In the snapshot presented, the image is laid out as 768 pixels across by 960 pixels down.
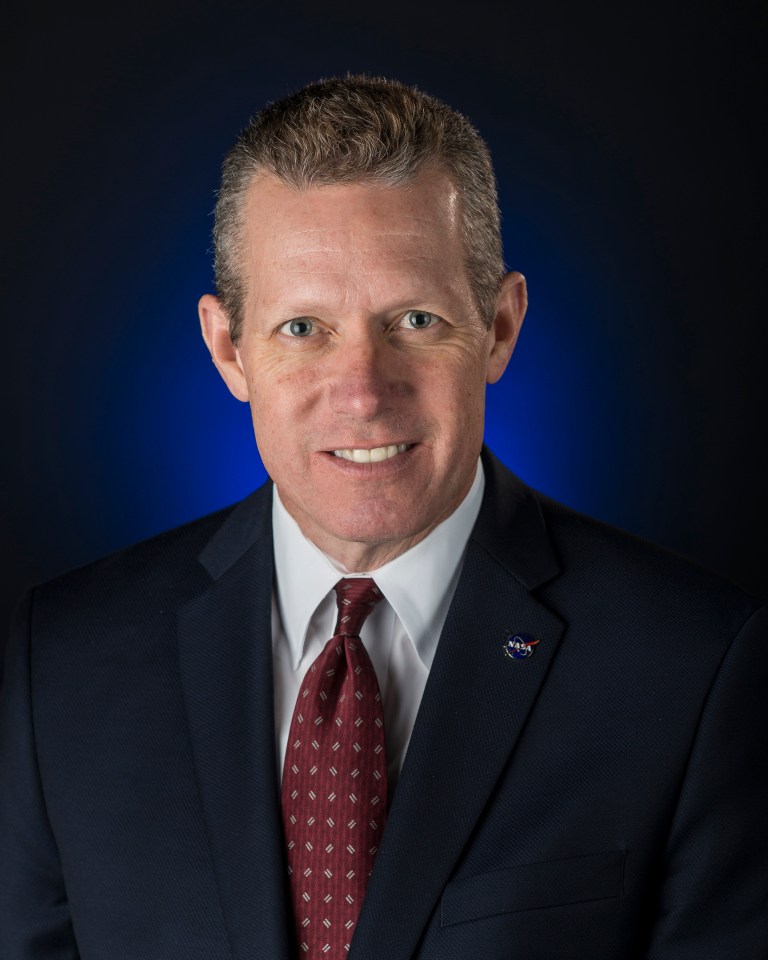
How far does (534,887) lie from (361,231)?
49.6 inches

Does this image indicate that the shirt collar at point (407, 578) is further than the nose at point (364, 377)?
Yes

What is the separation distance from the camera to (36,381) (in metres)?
4.30

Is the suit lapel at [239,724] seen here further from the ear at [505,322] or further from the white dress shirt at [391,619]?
the ear at [505,322]

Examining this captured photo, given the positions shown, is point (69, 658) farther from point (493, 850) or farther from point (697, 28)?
point (697, 28)

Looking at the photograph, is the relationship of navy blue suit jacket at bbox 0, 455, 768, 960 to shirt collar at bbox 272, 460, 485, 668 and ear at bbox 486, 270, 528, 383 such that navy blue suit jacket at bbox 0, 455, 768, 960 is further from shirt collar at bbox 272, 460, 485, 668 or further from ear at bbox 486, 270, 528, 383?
ear at bbox 486, 270, 528, 383

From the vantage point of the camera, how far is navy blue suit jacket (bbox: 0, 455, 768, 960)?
2.70 m

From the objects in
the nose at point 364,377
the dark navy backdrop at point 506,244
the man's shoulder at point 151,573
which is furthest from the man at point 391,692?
the dark navy backdrop at point 506,244

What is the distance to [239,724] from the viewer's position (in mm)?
2852

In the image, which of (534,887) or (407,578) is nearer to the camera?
(534,887)

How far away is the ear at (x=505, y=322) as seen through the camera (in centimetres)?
299

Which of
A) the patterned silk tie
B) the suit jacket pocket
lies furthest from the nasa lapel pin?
the suit jacket pocket

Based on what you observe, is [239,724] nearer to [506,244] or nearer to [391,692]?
[391,692]

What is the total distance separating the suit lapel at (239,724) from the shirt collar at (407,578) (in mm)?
55

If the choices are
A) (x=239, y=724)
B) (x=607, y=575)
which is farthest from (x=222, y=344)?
(x=607, y=575)
